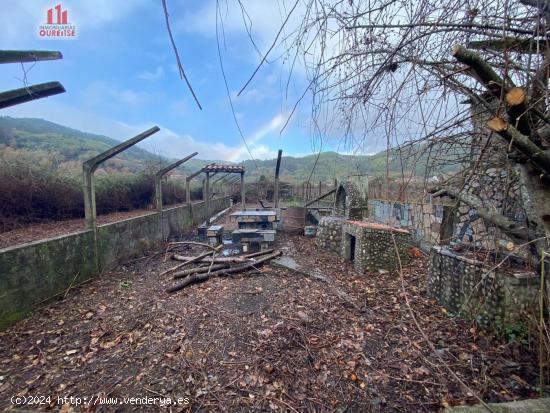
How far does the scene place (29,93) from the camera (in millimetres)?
3232

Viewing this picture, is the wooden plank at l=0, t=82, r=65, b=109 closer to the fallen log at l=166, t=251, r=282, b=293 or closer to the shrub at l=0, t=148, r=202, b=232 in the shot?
the fallen log at l=166, t=251, r=282, b=293

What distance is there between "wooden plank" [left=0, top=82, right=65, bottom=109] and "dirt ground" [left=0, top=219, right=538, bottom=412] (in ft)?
9.82

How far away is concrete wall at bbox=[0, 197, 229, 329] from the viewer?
10.5ft

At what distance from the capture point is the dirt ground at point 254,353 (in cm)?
227

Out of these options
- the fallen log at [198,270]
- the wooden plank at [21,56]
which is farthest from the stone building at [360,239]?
the wooden plank at [21,56]

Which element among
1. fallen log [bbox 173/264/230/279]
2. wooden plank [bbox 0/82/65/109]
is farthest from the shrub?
fallen log [bbox 173/264/230/279]

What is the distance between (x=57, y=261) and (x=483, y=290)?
20.3 ft

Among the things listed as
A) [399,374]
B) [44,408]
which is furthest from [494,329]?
[44,408]

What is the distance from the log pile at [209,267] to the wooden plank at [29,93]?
350cm

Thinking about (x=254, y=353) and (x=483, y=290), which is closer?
(x=254, y=353)

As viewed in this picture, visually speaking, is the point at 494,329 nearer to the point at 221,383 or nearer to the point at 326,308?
the point at 326,308

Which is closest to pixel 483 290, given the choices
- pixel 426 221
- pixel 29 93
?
pixel 426 221

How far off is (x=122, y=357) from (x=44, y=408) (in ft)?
2.21

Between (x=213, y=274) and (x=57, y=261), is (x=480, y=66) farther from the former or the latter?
(x=57, y=261)
